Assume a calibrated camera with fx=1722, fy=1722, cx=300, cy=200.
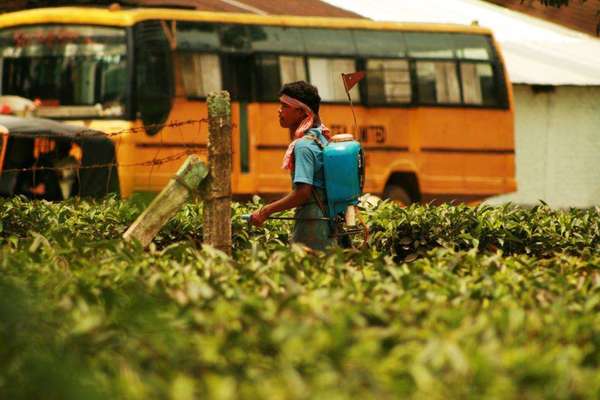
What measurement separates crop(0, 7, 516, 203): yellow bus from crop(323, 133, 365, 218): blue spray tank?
1168cm

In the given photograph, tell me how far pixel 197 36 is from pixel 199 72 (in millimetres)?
484

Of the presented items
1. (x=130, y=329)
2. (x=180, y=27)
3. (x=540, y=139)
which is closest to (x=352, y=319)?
(x=130, y=329)

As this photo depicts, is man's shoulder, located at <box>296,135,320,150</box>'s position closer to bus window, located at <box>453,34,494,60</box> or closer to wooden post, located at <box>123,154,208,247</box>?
wooden post, located at <box>123,154,208,247</box>

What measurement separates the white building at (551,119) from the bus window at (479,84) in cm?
431

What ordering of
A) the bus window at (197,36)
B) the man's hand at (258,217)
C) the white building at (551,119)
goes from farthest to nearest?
the white building at (551,119) < the bus window at (197,36) < the man's hand at (258,217)

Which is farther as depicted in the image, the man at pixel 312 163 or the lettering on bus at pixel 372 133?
the lettering on bus at pixel 372 133

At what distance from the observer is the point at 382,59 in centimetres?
2500

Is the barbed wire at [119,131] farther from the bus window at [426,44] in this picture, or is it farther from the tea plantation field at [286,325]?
the bus window at [426,44]

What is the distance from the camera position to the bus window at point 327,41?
2405 cm

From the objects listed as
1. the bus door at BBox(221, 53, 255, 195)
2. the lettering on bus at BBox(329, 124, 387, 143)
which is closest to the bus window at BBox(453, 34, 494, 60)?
the lettering on bus at BBox(329, 124, 387, 143)

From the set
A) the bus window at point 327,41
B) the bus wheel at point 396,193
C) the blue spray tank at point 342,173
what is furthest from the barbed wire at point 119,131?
the bus wheel at point 396,193

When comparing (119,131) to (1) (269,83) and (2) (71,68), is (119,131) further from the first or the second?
(1) (269,83)

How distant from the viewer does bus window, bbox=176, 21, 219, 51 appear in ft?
75.4

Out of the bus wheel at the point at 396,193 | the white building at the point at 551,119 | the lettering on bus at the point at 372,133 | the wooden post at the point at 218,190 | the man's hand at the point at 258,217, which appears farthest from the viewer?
the white building at the point at 551,119
